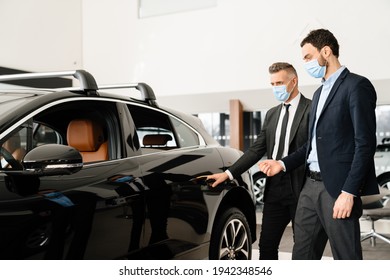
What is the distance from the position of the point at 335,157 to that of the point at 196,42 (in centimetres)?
417

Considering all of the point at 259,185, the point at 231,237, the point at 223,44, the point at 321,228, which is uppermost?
the point at 223,44

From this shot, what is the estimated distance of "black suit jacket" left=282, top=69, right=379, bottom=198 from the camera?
1984 mm

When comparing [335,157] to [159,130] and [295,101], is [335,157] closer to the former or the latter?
[295,101]

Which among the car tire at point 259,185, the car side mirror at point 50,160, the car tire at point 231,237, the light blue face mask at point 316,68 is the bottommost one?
the car tire at point 259,185

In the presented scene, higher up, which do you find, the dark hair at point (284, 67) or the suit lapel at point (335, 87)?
the dark hair at point (284, 67)

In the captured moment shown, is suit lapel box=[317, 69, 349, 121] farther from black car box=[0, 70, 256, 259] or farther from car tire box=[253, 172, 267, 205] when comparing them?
car tire box=[253, 172, 267, 205]

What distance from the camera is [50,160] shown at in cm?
164

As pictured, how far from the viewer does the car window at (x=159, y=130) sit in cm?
241

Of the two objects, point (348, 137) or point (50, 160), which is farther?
point (348, 137)

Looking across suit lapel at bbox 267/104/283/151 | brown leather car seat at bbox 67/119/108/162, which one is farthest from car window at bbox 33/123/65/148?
suit lapel at bbox 267/104/283/151

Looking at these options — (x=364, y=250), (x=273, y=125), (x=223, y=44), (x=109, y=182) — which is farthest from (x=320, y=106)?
(x=223, y=44)

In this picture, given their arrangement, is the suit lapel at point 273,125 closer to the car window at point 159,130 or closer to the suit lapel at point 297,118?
the suit lapel at point 297,118

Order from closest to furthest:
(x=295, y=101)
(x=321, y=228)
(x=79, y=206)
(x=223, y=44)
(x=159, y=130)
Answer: (x=79, y=206) < (x=321, y=228) < (x=159, y=130) < (x=295, y=101) < (x=223, y=44)

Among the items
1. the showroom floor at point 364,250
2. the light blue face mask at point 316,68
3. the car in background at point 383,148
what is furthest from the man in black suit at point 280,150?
the car in background at point 383,148
